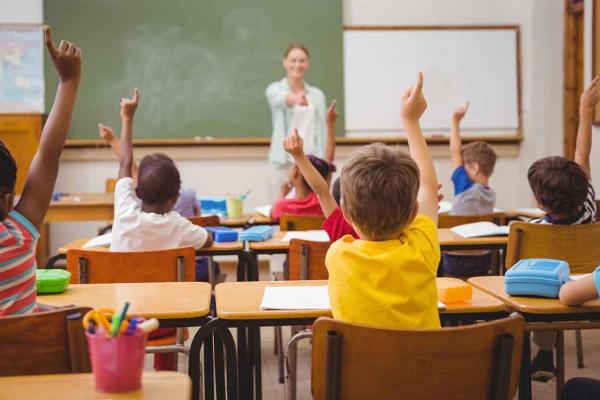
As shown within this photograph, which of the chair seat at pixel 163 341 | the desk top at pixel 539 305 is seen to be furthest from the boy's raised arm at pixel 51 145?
the desk top at pixel 539 305

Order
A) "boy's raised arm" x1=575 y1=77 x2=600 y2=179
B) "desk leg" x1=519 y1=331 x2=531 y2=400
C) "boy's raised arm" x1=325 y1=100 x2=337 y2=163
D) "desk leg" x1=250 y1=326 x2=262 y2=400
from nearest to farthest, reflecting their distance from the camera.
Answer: "desk leg" x1=519 y1=331 x2=531 y2=400
"desk leg" x1=250 y1=326 x2=262 y2=400
"boy's raised arm" x1=575 y1=77 x2=600 y2=179
"boy's raised arm" x1=325 y1=100 x2=337 y2=163

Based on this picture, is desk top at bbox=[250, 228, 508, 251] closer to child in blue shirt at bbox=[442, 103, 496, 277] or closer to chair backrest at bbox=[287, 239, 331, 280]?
chair backrest at bbox=[287, 239, 331, 280]

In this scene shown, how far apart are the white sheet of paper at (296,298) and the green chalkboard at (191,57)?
499cm

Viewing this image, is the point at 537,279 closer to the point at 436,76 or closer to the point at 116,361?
the point at 116,361

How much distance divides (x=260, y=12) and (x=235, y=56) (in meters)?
0.45

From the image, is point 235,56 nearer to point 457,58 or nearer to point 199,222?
point 457,58

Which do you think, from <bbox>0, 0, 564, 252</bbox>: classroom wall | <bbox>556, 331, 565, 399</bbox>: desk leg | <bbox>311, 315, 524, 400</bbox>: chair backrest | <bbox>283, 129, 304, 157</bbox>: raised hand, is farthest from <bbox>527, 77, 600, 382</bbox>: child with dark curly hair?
<bbox>0, 0, 564, 252</bbox>: classroom wall

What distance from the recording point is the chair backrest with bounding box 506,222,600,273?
2896 mm

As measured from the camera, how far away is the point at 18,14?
6941mm

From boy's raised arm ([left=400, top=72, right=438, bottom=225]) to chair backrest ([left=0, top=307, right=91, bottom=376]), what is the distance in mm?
941

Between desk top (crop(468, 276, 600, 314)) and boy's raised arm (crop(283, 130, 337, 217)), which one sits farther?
boy's raised arm (crop(283, 130, 337, 217))

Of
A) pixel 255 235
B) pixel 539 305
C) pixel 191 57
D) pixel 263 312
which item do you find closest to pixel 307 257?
pixel 255 235

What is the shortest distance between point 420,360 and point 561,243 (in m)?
1.65

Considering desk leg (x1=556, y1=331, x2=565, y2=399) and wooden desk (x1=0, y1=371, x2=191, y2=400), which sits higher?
wooden desk (x1=0, y1=371, x2=191, y2=400)
